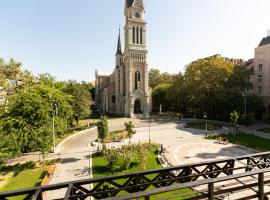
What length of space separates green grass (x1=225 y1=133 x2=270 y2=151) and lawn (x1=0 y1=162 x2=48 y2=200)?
24.2m

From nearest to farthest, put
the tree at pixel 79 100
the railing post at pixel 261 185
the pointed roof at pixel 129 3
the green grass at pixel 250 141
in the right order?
the railing post at pixel 261 185 < the green grass at pixel 250 141 < the tree at pixel 79 100 < the pointed roof at pixel 129 3

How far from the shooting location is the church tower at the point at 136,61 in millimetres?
54250

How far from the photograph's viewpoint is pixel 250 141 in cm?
2992

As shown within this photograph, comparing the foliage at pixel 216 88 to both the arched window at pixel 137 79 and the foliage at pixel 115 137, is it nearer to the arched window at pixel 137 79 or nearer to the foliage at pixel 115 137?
the arched window at pixel 137 79

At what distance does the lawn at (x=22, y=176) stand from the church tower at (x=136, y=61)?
3398cm

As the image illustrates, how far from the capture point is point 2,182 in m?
18.1

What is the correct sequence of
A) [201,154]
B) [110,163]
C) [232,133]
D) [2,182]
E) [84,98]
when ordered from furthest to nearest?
[84,98]
[232,133]
[201,154]
[110,163]
[2,182]

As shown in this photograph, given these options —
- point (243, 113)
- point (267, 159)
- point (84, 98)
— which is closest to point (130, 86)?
point (84, 98)

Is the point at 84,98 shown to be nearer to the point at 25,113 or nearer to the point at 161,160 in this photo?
the point at 25,113

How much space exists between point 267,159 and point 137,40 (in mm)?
50885

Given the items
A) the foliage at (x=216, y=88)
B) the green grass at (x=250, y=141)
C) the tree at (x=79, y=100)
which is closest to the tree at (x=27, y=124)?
the tree at (x=79, y=100)

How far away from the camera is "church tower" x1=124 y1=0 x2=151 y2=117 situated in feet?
178

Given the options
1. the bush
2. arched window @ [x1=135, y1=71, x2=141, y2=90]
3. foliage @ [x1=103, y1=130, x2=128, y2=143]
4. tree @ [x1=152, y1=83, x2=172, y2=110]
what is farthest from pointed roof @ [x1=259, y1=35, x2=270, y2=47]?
foliage @ [x1=103, y1=130, x2=128, y2=143]

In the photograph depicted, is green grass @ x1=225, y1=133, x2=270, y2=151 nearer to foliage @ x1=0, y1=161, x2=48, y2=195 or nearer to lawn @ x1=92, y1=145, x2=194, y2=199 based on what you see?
lawn @ x1=92, y1=145, x2=194, y2=199
